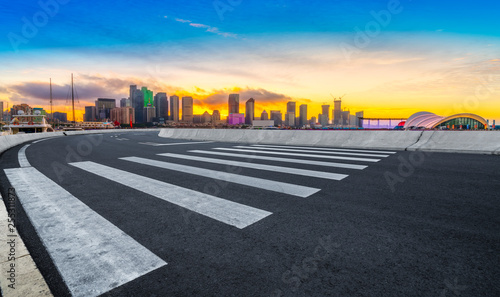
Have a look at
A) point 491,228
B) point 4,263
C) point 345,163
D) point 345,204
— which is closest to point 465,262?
point 491,228

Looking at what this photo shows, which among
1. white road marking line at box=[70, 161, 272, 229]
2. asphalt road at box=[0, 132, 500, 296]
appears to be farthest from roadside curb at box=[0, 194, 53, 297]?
white road marking line at box=[70, 161, 272, 229]

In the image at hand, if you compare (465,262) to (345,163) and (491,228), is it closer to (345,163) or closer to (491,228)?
(491,228)

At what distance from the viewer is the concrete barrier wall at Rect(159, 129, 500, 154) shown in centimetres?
1027

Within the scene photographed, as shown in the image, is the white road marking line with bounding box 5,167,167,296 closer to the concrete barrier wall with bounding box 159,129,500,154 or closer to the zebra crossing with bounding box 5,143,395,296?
the zebra crossing with bounding box 5,143,395,296

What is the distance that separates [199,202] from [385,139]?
11.3 metres

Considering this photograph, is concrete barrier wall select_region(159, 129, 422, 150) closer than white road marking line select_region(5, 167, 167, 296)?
No

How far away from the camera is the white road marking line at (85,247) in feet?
7.17

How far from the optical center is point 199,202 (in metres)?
4.19

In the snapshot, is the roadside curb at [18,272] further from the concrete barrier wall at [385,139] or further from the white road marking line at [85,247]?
the concrete barrier wall at [385,139]

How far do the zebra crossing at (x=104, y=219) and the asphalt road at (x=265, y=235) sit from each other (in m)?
0.02

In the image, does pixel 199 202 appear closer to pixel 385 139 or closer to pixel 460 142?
pixel 385 139

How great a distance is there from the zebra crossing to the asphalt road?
0.02m

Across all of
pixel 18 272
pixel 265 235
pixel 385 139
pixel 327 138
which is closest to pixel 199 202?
pixel 265 235

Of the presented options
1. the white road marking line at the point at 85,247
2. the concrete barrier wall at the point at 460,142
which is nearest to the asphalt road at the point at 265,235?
the white road marking line at the point at 85,247
